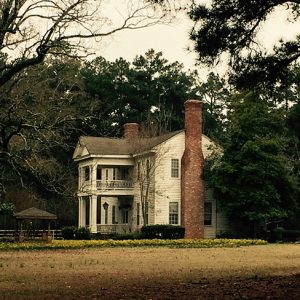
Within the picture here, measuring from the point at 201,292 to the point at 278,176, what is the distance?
101 ft

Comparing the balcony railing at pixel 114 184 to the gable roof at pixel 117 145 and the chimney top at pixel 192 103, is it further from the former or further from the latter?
the chimney top at pixel 192 103

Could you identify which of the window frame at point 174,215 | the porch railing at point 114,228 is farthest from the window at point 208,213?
the porch railing at point 114,228

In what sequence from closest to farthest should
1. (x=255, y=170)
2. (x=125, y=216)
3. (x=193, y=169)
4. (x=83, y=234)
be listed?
(x=83, y=234) → (x=255, y=170) → (x=193, y=169) → (x=125, y=216)

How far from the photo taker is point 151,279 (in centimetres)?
1532

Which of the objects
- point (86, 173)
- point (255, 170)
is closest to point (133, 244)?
point (255, 170)

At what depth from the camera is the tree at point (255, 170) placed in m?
41.1

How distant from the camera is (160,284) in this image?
1402 cm

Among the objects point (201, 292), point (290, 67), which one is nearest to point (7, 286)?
point (201, 292)

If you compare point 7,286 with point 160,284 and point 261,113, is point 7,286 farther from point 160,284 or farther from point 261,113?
point 261,113

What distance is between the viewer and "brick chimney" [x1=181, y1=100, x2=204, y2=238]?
4306 centimetres

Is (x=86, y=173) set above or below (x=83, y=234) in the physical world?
above

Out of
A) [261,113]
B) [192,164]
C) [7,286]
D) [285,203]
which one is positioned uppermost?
[261,113]

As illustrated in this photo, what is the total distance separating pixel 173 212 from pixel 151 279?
28433 mm

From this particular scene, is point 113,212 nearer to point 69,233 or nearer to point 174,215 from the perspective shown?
point 174,215
